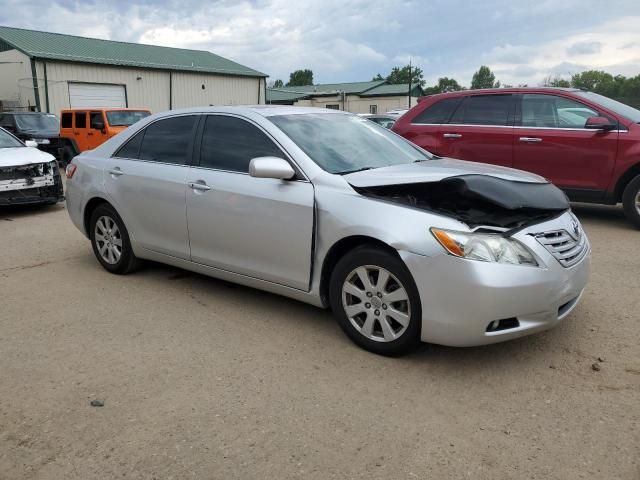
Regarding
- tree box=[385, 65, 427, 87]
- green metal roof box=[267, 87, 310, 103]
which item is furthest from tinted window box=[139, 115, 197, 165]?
tree box=[385, 65, 427, 87]

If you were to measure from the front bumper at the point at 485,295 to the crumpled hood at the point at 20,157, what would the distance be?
746cm

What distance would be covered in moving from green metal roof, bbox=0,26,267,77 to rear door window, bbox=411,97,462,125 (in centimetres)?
2421

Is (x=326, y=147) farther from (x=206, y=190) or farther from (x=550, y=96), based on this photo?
(x=550, y=96)

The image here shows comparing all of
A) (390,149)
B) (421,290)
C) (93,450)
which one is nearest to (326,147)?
(390,149)

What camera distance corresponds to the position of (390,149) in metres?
4.64

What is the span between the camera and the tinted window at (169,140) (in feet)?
15.8

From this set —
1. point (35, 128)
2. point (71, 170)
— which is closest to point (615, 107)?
point (71, 170)

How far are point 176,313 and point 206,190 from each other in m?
1.03

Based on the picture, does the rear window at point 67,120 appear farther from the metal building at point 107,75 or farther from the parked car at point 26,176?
the metal building at point 107,75

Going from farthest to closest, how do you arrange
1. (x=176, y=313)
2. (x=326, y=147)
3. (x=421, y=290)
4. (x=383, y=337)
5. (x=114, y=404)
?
(x=176, y=313) → (x=326, y=147) → (x=383, y=337) → (x=421, y=290) → (x=114, y=404)

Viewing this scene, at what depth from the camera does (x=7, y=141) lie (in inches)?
375

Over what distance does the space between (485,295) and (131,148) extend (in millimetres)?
3682

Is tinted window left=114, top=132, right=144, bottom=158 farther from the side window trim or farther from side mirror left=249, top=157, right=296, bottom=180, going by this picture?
side mirror left=249, top=157, right=296, bottom=180

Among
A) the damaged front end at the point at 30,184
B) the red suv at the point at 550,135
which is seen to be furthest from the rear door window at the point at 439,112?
the damaged front end at the point at 30,184
